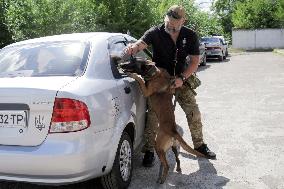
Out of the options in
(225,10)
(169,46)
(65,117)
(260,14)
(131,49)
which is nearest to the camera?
(65,117)

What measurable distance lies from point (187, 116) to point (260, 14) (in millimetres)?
40810

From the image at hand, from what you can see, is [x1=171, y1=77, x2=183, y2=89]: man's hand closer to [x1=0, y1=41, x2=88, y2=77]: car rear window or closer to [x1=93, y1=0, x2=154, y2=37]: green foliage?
[x1=0, y1=41, x2=88, y2=77]: car rear window

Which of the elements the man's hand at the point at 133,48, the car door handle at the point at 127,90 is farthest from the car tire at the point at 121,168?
the man's hand at the point at 133,48

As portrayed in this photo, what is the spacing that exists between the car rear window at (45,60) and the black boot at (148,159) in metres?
1.77

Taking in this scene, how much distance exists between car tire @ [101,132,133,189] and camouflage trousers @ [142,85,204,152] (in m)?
0.63

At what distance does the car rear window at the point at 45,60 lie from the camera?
4347 mm

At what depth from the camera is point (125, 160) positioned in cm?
476

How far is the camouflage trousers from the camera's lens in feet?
18.1

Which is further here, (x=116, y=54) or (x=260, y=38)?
(x=260, y=38)

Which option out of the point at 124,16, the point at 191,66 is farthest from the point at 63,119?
the point at 124,16

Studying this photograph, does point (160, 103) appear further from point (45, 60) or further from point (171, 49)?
point (45, 60)

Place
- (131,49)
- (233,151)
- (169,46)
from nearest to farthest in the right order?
(131,49) < (169,46) < (233,151)

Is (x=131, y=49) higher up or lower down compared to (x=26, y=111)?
higher up

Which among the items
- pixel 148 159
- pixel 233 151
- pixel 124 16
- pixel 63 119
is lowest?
pixel 233 151
